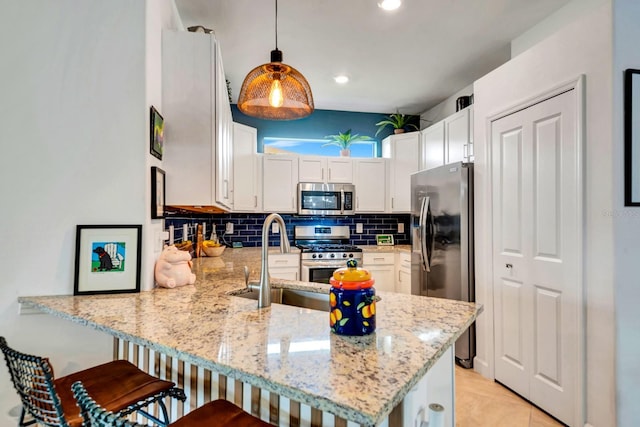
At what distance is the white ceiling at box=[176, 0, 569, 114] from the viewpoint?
245 centimetres

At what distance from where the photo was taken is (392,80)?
3.70 m

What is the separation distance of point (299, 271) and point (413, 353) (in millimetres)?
3094

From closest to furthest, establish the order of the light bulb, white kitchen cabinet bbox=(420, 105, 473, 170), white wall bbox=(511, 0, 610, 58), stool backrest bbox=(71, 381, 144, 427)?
stool backrest bbox=(71, 381, 144, 427), the light bulb, white wall bbox=(511, 0, 610, 58), white kitchen cabinet bbox=(420, 105, 473, 170)

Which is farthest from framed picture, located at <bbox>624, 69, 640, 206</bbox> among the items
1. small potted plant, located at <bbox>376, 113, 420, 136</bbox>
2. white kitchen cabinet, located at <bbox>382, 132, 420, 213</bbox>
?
small potted plant, located at <bbox>376, 113, 420, 136</bbox>

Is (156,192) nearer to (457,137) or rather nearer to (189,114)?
(189,114)

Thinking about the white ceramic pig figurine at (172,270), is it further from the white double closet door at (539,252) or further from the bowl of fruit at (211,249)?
the white double closet door at (539,252)

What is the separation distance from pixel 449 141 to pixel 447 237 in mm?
1259

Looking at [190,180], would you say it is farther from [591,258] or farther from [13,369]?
[591,258]

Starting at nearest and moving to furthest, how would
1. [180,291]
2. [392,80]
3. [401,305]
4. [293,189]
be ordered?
[401,305], [180,291], [392,80], [293,189]

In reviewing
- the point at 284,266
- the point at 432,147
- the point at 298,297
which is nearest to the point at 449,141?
the point at 432,147

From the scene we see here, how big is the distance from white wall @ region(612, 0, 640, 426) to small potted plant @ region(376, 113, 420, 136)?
110 inches

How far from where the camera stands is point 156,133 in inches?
68.5

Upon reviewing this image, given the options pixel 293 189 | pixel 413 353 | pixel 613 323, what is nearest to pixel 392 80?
pixel 293 189

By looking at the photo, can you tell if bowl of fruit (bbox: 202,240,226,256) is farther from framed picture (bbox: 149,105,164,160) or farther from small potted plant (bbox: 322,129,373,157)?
small potted plant (bbox: 322,129,373,157)
